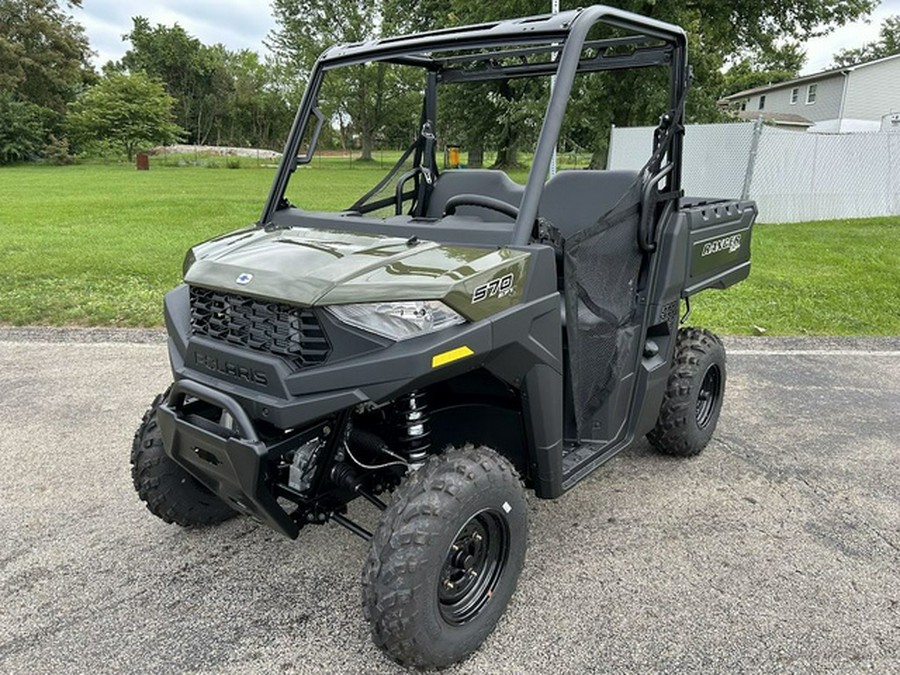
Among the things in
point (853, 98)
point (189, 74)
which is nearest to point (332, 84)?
point (853, 98)

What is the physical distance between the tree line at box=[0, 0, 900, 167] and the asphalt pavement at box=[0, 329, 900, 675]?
1806 mm

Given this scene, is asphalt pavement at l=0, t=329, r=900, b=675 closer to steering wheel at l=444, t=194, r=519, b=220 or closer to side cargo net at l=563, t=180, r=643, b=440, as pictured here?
side cargo net at l=563, t=180, r=643, b=440

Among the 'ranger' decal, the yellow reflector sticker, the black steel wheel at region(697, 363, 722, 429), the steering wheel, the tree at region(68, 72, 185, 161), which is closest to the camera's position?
the yellow reflector sticker

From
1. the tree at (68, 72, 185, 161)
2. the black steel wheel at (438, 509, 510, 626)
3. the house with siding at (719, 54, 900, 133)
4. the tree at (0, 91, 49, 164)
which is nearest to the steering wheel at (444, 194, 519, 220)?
the black steel wheel at (438, 509, 510, 626)

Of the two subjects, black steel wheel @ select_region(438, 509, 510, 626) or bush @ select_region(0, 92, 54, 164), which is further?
bush @ select_region(0, 92, 54, 164)

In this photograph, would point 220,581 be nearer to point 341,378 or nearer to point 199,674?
point 199,674

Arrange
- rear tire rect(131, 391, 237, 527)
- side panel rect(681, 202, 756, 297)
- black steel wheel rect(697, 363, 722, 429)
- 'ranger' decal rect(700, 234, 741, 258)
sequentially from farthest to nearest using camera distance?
black steel wheel rect(697, 363, 722, 429) → 'ranger' decal rect(700, 234, 741, 258) → side panel rect(681, 202, 756, 297) → rear tire rect(131, 391, 237, 527)

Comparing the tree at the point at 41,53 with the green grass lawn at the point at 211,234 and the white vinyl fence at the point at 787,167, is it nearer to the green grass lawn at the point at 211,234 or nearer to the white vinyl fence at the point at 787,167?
the green grass lawn at the point at 211,234

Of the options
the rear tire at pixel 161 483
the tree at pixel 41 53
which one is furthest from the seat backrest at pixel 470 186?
the tree at pixel 41 53

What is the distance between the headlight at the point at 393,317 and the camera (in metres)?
2.14

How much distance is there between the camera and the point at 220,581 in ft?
9.20

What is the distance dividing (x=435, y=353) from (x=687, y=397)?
2077 millimetres

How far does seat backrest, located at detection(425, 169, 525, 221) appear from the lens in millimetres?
3475

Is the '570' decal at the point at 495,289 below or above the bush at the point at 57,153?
below
